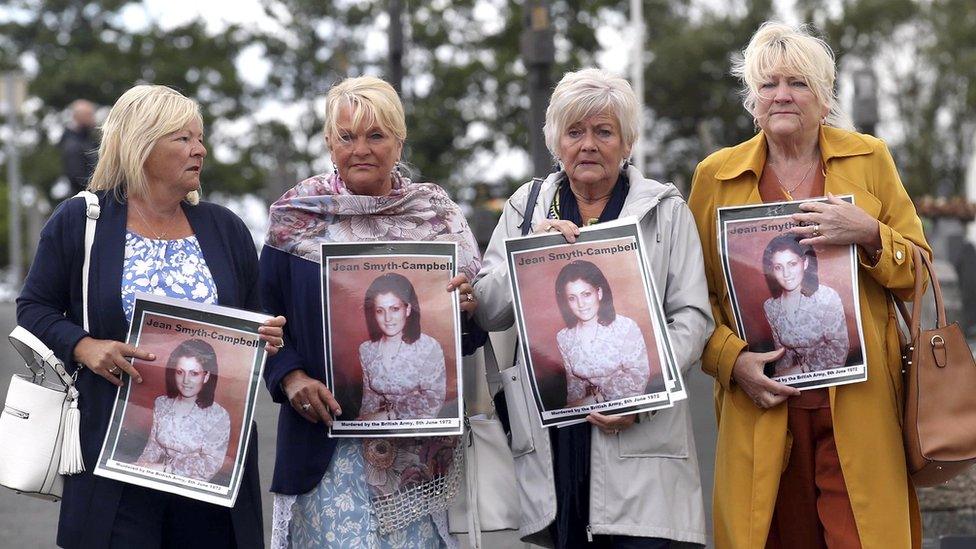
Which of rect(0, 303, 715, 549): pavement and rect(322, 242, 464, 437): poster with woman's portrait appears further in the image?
rect(0, 303, 715, 549): pavement

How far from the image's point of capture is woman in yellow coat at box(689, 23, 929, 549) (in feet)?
13.8

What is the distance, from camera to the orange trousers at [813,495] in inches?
→ 167

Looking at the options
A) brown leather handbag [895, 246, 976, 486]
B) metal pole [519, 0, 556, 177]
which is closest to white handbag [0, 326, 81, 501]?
brown leather handbag [895, 246, 976, 486]

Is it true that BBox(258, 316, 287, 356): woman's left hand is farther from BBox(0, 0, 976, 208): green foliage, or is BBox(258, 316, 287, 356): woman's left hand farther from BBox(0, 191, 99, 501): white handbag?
BBox(0, 0, 976, 208): green foliage

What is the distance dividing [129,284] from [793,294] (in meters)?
1.96

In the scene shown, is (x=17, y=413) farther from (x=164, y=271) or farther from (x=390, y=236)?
(x=390, y=236)

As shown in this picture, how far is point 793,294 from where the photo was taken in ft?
13.8

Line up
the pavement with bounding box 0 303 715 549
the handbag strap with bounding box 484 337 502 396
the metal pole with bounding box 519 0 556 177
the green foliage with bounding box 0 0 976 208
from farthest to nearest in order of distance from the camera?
1. the green foliage with bounding box 0 0 976 208
2. the metal pole with bounding box 519 0 556 177
3. the pavement with bounding box 0 303 715 549
4. the handbag strap with bounding box 484 337 502 396

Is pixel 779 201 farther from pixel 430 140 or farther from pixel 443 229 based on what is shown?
pixel 430 140

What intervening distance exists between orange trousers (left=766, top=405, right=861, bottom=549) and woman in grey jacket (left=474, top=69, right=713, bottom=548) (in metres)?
0.38

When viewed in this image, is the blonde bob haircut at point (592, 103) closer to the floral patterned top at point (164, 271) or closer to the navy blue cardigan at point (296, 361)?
the navy blue cardigan at point (296, 361)

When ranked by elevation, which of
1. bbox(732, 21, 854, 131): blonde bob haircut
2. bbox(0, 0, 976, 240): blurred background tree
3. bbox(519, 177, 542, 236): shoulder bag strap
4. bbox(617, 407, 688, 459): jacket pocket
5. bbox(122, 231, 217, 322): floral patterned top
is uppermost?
bbox(0, 0, 976, 240): blurred background tree

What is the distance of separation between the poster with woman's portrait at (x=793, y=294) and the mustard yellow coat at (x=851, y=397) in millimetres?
72

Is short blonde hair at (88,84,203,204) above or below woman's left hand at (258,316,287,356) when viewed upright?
above
